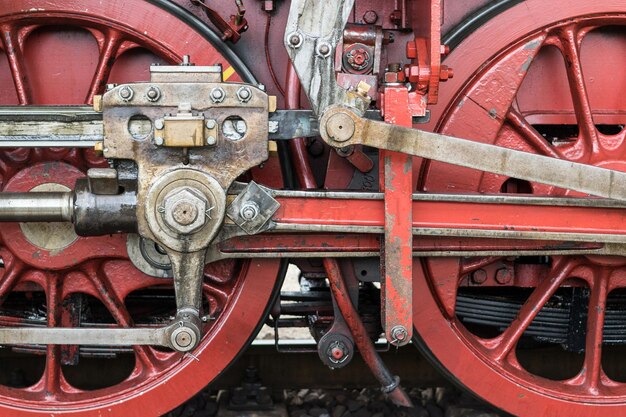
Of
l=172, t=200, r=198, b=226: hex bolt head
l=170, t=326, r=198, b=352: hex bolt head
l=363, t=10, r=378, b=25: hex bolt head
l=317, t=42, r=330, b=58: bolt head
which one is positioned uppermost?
l=363, t=10, r=378, b=25: hex bolt head

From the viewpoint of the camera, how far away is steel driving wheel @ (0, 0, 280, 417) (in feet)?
7.41

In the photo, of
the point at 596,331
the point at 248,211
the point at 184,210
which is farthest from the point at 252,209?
the point at 596,331

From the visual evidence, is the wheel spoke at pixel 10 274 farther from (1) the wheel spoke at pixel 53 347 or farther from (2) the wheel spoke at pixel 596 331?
(2) the wheel spoke at pixel 596 331

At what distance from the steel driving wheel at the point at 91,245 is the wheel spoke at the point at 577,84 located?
3.60 feet

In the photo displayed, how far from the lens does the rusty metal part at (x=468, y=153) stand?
1.91 m

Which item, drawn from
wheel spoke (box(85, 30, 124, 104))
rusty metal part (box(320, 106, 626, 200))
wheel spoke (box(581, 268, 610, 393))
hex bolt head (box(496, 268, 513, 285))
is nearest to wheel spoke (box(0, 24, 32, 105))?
wheel spoke (box(85, 30, 124, 104))

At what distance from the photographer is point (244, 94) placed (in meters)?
1.98

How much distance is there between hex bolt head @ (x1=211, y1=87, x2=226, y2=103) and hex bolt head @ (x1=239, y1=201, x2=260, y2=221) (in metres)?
0.31

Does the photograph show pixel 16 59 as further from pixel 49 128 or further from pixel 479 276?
pixel 479 276

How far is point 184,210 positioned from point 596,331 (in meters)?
1.54

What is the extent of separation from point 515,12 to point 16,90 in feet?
5.61

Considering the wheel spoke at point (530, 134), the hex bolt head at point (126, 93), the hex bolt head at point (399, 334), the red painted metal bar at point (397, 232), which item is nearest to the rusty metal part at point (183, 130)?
the hex bolt head at point (126, 93)

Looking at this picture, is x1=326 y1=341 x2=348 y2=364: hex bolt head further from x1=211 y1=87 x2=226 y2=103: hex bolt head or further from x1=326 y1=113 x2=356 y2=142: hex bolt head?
x1=211 y1=87 x2=226 y2=103: hex bolt head

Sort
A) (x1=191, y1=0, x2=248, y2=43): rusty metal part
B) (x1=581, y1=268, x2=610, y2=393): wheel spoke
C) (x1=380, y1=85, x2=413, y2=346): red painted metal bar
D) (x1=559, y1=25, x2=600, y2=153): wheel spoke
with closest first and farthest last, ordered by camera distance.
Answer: (x1=380, y1=85, x2=413, y2=346): red painted metal bar, (x1=191, y1=0, x2=248, y2=43): rusty metal part, (x1=559, y1=25, x2=600, y2=153): wheel spoke, (x1=581, y1=268, x2=610, y2=393): wheel spoke
